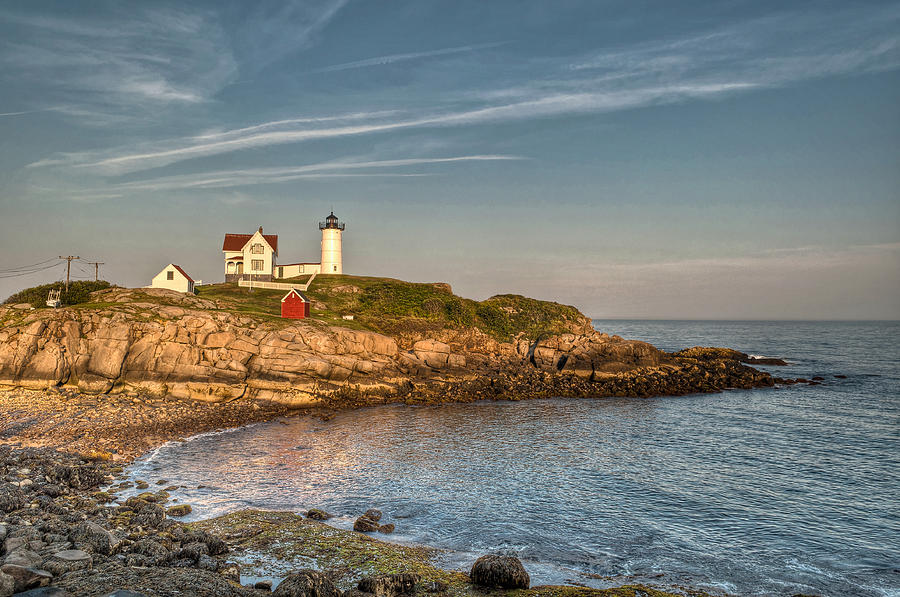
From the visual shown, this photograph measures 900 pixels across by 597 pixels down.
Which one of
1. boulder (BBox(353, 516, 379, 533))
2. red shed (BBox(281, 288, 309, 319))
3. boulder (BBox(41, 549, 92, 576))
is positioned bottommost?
boulder (BBox(353, 516, 379, 533))

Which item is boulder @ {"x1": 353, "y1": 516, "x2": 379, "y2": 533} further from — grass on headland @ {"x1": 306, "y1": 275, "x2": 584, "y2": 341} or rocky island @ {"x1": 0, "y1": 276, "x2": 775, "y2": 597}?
grass on headland @ {"x1": 306, "y1": 275, "x2": 584, "y2": 341}

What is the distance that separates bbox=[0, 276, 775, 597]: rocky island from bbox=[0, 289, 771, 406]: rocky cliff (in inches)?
5.0

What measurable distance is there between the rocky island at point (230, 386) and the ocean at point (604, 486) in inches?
95.4

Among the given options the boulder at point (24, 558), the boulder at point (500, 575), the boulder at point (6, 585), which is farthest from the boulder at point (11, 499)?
the boulder at point (500, 575)

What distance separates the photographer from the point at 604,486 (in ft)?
79.0

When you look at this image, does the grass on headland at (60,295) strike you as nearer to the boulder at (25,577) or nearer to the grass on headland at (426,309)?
the grass on headland at (426,309)

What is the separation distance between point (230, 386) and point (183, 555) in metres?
28.4

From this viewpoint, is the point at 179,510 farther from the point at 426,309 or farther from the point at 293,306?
the point at 426,309

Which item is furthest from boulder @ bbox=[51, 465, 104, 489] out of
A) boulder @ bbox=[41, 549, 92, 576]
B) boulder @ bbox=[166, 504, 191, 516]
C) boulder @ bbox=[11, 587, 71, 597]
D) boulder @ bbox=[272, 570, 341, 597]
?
boulder @ bbox=[272, 570, 341, 597]

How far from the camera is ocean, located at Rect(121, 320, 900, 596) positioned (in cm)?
1669

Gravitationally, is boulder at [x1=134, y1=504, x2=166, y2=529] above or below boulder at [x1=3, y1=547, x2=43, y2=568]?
below

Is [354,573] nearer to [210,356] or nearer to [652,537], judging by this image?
[652,537]

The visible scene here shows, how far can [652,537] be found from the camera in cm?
1845

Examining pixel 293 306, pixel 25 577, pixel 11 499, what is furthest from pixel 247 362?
pixel 25 577
